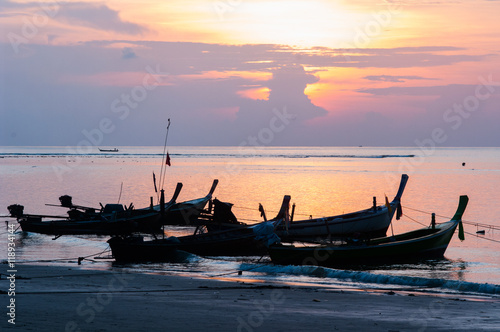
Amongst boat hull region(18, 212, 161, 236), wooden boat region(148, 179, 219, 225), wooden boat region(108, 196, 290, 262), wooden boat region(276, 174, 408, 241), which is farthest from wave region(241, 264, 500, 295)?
wooden boat region(148, 179, 219, 225)

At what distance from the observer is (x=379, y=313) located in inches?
497

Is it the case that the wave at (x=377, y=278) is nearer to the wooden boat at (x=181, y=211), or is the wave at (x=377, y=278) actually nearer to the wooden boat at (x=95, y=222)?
the wooden boat at (x=95, y=222)

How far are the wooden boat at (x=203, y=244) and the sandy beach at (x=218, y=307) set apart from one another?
462 centimetres

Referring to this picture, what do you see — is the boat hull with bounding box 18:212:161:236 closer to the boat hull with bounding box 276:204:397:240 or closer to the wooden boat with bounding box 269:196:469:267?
the boat hull with bounding box 276:204:397:240

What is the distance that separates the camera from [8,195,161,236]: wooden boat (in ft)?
99.3

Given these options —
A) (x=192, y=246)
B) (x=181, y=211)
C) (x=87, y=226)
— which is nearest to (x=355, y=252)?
(x=192, y=246)

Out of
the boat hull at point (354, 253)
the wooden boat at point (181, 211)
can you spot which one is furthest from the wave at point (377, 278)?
the wooden boat at point (181, 211)

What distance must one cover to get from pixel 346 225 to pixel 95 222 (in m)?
12.9

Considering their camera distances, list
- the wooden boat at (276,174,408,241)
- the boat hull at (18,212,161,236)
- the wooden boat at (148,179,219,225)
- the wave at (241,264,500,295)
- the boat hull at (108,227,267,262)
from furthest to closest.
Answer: the wooden boat at (148,179,219,225)
the boat hull at (18,212,161,236)
the wooden boat at (276,174,408,241)
the boat hull at (108,227,267,262)
the wave at (241,264,500,295)

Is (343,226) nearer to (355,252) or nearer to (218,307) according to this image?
(355,252)

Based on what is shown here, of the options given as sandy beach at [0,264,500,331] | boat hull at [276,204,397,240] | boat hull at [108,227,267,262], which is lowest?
sandy beach at [0,264,500,331]

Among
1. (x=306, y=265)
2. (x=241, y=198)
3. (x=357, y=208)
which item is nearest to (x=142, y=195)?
(x=241, y=198)

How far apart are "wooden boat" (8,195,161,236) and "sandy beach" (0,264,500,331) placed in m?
12.9

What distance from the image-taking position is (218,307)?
12.8 m
